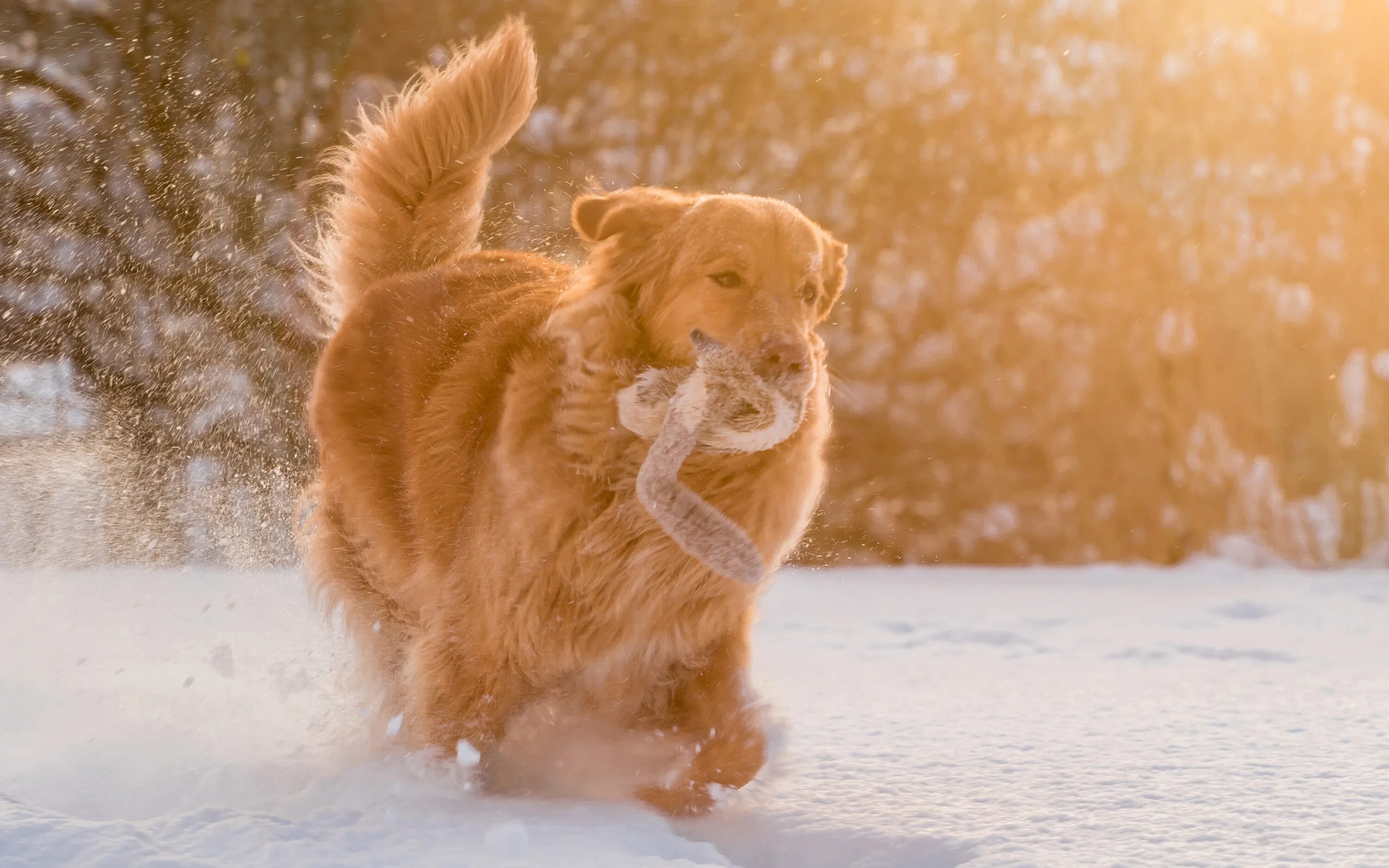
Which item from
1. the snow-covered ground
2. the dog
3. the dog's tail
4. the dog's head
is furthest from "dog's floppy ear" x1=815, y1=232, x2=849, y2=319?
the dog's tail

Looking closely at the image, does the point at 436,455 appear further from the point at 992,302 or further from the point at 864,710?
the point at 992,302

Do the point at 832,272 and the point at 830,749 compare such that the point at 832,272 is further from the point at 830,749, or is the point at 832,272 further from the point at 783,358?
the point at 830,749

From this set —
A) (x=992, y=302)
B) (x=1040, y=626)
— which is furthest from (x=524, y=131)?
(x=1040, y=626)

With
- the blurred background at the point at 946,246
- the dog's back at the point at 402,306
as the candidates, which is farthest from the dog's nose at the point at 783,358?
the blurred background at the point at 946,246

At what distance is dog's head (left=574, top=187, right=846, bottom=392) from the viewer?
2.41 m

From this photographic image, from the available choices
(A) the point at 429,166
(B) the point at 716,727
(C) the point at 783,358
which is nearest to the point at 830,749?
(B) the point at 716,727

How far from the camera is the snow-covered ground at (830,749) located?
2.03m

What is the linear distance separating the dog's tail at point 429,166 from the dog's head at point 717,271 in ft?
3.54

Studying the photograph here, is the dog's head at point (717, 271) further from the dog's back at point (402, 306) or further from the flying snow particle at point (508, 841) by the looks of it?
the flying snow particle at point (508, 841)

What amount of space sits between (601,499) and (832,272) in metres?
0.86

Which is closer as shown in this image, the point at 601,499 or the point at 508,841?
the point at 508,841

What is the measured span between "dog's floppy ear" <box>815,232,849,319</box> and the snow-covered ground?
38.9 inches

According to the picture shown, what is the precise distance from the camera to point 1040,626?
16.0 feet

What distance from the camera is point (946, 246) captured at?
6414 mm
